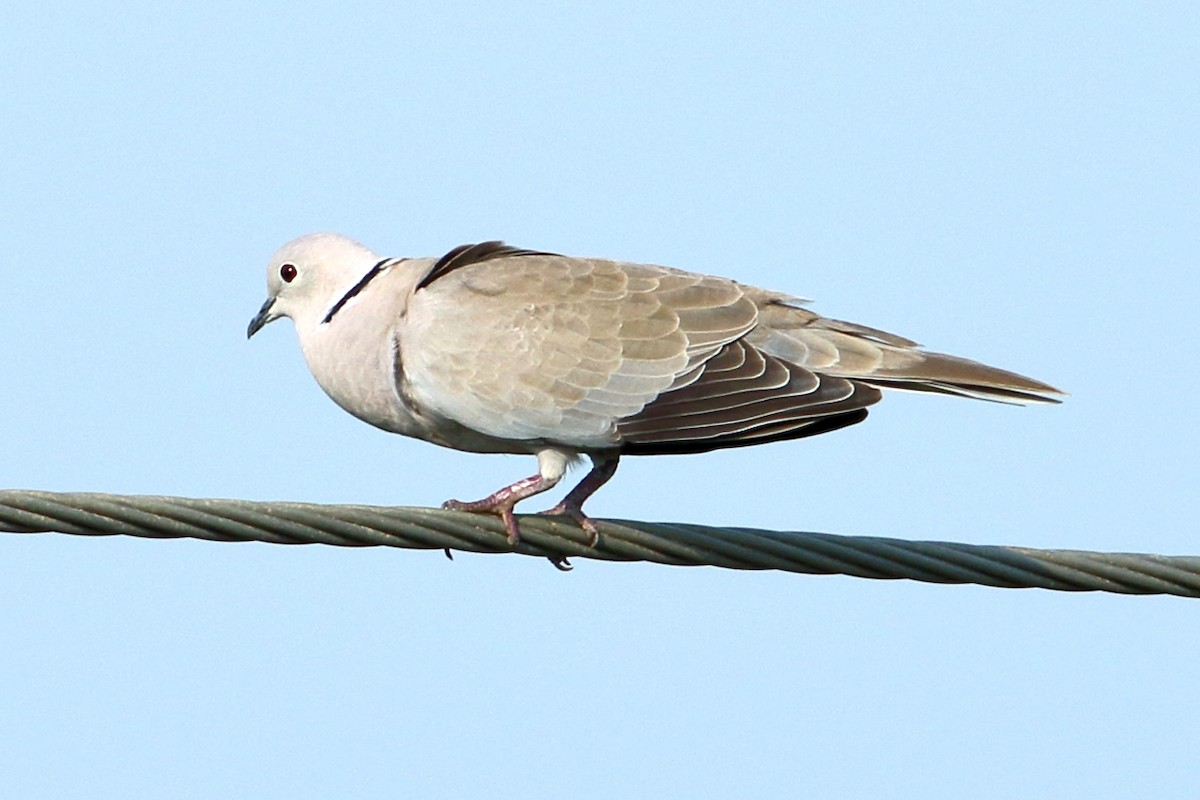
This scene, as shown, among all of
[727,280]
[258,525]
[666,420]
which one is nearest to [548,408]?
[666,420]

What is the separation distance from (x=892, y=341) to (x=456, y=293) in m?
1.68

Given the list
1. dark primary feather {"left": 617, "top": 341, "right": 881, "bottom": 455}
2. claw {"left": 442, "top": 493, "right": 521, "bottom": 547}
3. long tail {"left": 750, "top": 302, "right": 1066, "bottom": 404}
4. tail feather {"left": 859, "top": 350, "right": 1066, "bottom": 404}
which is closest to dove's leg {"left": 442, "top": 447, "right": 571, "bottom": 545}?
claw {"left": 442, "top": 493, "right": 521, "bottom": 547}

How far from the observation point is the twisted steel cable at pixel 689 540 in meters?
5.08

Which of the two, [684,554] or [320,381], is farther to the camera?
[320,381]

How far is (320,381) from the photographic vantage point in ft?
23.0

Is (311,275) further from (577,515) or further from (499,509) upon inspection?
(577,515)

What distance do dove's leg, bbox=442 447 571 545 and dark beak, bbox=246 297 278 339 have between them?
173cm

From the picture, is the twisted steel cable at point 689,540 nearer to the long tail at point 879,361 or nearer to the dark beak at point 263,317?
the long tail at point 879,361

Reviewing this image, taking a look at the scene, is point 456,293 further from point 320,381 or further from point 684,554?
point 684,554

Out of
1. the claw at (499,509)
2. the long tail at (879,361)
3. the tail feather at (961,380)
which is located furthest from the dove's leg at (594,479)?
the tail feather at (961,380)

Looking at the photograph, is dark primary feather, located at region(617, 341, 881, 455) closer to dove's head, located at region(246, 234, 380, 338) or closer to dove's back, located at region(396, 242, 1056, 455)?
dove's back, located at region(396, 242, 1056, 455)

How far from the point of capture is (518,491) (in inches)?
245

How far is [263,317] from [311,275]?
346mm

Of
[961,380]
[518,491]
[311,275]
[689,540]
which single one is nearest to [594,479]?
[518,491]
